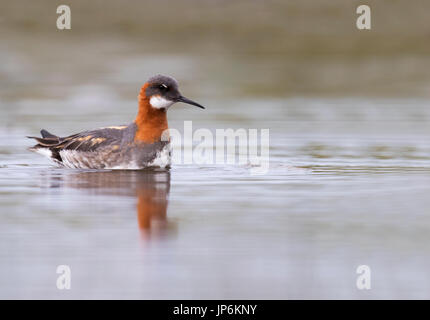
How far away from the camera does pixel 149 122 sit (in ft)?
41.7

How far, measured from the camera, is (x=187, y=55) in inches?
1069

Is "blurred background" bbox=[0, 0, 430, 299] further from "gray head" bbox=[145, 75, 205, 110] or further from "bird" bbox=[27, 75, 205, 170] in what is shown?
"gray head" bbox=[145, 75, 205, 110]

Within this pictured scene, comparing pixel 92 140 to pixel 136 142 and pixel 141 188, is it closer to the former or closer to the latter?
pixel 136 142

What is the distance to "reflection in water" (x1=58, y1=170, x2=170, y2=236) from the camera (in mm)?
9016

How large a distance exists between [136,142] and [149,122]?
15.4 inches

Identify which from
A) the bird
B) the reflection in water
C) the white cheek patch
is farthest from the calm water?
the white cheek patch

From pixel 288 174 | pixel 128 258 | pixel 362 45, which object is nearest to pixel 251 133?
pixel 288 174

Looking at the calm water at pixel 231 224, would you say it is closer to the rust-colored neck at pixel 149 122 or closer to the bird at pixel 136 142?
the bird at pixel 136 142

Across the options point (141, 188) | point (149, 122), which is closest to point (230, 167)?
point (149, 122)

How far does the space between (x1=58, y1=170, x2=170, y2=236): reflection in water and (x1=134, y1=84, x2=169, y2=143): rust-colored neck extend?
1.71ft

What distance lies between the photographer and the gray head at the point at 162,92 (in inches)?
501

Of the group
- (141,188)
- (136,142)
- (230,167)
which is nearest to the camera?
(141,188)

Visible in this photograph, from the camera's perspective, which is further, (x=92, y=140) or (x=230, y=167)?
(x=92, y=140)

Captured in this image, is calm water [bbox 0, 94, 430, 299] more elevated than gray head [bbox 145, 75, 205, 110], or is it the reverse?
gray head [bbox 145, 75, 205, 110]
